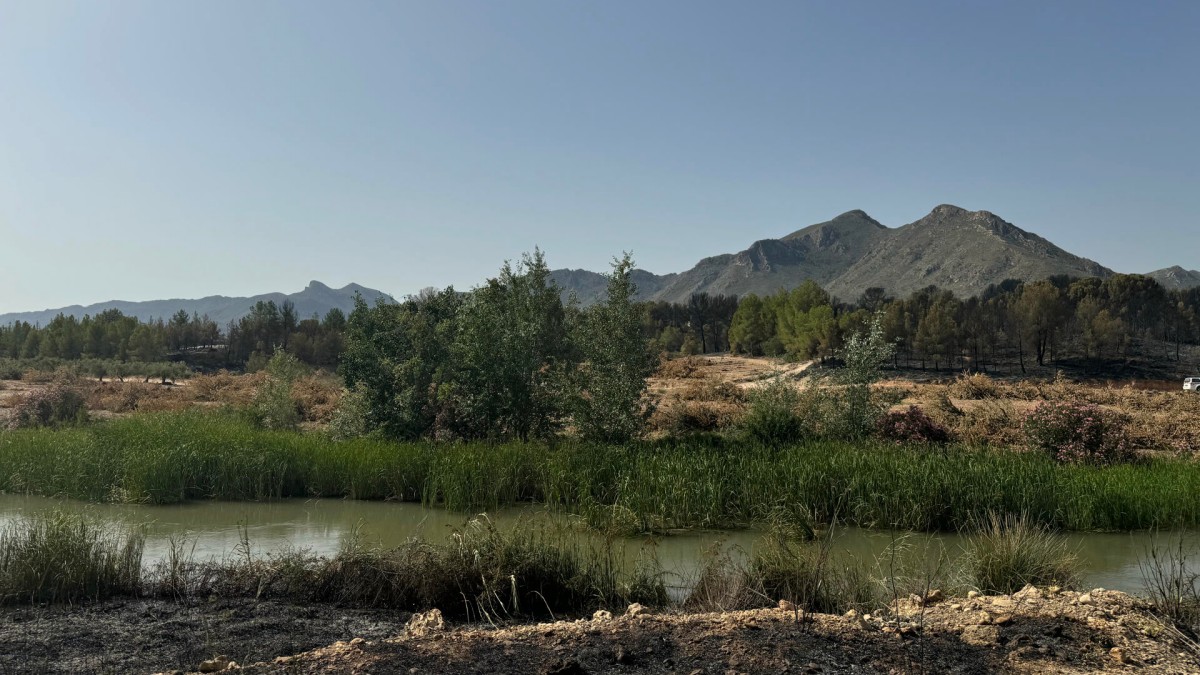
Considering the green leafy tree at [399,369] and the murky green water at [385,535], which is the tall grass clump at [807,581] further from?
the green leafy tree at [399,369]

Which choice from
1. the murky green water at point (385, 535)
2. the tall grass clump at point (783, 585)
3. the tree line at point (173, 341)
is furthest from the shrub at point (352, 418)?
the tree line at point (173, 341)

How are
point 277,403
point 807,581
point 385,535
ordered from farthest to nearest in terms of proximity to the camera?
point 277,403
point 385,535
point 807,581

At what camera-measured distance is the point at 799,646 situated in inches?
245

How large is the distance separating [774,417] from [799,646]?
57.4ft

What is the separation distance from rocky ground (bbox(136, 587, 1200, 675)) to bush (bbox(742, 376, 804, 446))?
15.1 meters

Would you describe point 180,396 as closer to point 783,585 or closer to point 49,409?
point 49,409

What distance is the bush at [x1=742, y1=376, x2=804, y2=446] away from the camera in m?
23.1

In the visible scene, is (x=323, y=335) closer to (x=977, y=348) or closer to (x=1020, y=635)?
(x=977, y=348)

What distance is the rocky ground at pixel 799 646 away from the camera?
19.5 ft

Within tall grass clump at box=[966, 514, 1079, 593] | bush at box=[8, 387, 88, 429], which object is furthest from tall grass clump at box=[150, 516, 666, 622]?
bush at box=[8, 387, 88, 429]

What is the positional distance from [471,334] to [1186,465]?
18.9m

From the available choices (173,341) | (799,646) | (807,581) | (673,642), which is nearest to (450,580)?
(673,642)

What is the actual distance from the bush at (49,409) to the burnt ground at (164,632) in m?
21.4

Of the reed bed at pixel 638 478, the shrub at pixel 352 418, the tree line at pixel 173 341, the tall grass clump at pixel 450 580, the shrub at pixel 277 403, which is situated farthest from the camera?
the tree line at pixel 173 341
